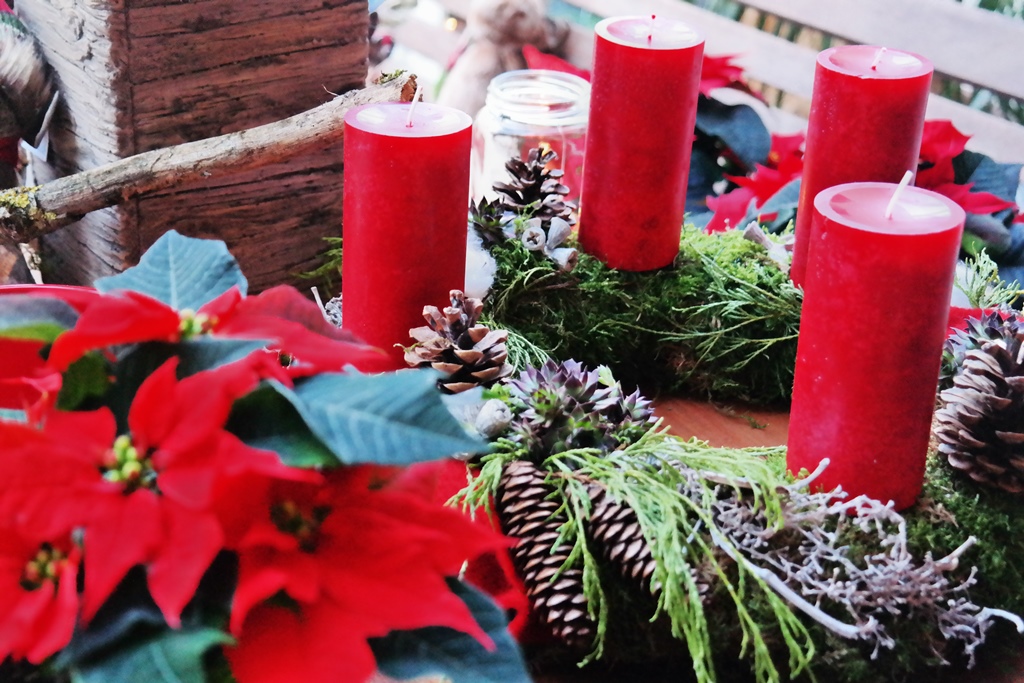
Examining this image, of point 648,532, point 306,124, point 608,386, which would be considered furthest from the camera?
point 306,124

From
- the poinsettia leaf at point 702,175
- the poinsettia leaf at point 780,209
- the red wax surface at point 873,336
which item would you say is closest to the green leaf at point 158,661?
the red wax surface at point 873,336

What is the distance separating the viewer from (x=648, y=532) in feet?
1.75

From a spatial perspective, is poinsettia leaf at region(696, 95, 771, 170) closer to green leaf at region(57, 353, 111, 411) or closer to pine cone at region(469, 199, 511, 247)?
pine cone at region(469, 199, 511, 247)

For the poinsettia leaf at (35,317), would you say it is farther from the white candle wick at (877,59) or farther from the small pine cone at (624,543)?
the white candle wick at (877,59)

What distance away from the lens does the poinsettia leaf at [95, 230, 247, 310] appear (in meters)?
0.40

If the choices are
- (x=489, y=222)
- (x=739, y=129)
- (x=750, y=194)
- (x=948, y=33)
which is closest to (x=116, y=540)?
(x=489, y=222)

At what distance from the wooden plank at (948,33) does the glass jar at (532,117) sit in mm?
548

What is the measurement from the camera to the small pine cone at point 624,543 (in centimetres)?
53

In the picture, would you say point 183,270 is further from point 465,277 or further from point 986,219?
point 986,219

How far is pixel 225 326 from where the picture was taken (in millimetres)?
374

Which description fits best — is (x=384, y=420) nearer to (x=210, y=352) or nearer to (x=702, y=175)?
(x=210, y=352)

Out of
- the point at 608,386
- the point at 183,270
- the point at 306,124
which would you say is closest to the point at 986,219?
the point at 608,386

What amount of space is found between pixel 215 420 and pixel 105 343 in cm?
5

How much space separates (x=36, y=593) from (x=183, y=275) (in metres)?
0.14
